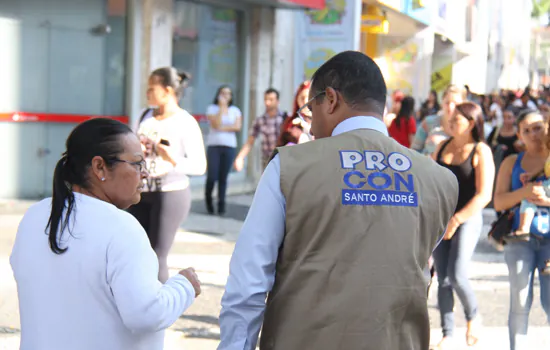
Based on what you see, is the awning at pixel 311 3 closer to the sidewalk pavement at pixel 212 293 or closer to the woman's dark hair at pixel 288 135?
the sidewalk pavement at pixel 212 293

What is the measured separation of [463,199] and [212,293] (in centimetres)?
262

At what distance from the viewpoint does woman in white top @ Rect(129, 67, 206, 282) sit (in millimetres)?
6254

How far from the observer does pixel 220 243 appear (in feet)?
35.3

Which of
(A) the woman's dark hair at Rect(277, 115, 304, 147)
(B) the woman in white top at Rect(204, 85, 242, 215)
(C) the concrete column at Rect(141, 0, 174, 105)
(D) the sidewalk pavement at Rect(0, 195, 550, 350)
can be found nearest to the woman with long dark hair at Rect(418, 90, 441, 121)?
(C) the concrete column at Rect(141, 0, 174, 105)

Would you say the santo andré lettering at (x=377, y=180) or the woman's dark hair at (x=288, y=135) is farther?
the woman's dark hair at (x=288, y=135)

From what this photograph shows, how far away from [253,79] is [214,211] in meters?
4.43

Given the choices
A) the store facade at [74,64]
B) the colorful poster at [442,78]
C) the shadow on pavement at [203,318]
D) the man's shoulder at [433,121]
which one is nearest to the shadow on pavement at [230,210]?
the store facade at [74,64]

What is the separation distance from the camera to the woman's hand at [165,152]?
247 inches

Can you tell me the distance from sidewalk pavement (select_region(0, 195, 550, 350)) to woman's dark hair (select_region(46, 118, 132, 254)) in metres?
3.48

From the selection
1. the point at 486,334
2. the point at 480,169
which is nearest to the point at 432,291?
the point at 486,334

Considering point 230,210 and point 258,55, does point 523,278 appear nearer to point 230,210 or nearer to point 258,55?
point 230,210

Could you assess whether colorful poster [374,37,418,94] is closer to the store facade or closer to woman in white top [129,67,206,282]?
the store facade

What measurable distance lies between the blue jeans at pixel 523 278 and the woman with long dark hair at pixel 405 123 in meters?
6.61

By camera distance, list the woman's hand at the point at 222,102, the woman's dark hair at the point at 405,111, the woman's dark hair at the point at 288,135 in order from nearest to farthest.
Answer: the woman's dark hair at the point at 288,135 → the woman's dark hair at the point at 405,111 → the woman's hand at the point at 222,102
